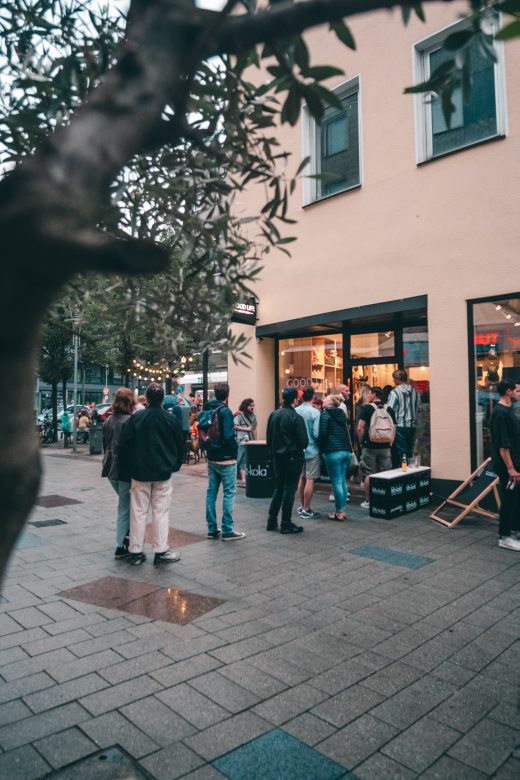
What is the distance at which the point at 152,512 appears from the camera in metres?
6.05

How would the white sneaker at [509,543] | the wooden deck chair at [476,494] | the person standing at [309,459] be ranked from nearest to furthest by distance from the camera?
the white sneaker at [509,543] < the wooden deck chair at [476,494] < the person standing at [309,459]

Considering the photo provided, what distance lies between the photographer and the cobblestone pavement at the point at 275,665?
2.73m

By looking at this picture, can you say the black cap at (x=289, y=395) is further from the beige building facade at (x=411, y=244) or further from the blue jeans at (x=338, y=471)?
the beige building facade at (x=411, y=244)

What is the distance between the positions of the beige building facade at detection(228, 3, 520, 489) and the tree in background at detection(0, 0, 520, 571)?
21.1 ft

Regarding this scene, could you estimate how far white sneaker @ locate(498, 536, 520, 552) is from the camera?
638 centimetres

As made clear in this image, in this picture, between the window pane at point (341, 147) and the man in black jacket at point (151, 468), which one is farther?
the window pane at point (341, 147)

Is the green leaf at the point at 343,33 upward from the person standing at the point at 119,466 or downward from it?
upward

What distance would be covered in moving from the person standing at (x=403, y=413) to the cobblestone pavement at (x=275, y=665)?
10.2 feet

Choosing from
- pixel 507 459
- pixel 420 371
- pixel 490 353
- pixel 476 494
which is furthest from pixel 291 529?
pixel 420 371

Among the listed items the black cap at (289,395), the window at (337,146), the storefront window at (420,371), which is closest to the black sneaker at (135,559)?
the black cap at (289,395)

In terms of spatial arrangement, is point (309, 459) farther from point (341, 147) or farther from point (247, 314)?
point (341, 147)

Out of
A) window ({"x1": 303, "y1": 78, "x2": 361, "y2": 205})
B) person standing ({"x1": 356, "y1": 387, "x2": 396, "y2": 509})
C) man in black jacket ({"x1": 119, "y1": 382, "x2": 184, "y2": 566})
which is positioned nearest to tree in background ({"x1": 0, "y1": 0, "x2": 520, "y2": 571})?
man in black jacket ({"x1": 119, "y1": 382, "x2": 184, "y2": 566})

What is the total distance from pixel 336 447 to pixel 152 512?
3.18m

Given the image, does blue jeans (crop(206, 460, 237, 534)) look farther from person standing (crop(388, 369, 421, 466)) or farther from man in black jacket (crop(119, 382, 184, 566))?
person standing (crop(388, 369, 421, 466))
